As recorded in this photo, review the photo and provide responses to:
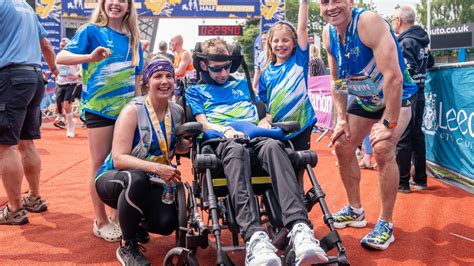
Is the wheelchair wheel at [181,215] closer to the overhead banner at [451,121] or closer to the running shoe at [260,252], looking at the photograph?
the running shoe at [260,252]

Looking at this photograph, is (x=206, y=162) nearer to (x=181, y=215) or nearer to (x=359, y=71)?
(x=181, y=215)

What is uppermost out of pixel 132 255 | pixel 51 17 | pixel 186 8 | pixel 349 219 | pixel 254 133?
pixel 186 8

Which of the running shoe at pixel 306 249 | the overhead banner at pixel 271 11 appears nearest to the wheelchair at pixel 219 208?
the running shoe at pixel 306 249

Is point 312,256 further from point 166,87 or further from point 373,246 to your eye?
point 166,87

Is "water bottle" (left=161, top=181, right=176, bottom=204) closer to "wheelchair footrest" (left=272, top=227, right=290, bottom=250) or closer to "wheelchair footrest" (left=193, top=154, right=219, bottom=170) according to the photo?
"wheelchair footrest" (left=193, top=154, right=219, bottom=170)

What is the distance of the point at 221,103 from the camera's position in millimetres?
3545

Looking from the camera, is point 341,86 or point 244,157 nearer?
point 244,157

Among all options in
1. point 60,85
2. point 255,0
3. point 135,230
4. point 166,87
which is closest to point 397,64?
point 166,87

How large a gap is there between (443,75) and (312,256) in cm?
418

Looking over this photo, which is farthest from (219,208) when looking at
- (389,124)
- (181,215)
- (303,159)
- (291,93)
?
(389,124)

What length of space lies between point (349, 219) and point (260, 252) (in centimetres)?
179

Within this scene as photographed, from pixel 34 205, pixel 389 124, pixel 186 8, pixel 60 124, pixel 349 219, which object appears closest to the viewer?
pixel 389 124

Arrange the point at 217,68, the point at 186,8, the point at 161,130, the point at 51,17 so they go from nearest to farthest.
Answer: the point at 161,130 < the point at 217,68 < the point at 51,17 < the point at 186,8

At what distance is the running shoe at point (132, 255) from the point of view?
2955mm
